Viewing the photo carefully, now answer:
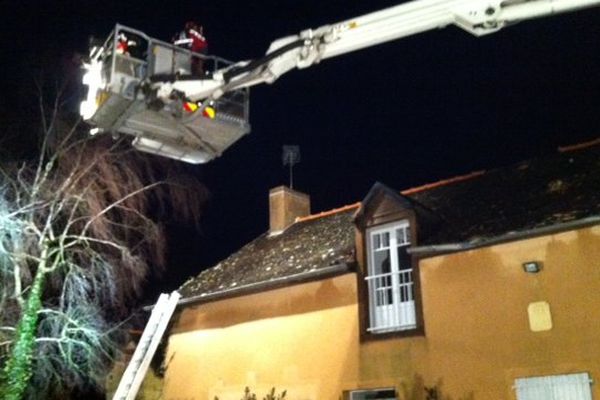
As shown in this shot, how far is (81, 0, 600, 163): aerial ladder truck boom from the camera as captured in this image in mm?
8148

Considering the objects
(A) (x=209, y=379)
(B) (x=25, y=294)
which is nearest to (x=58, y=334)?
(B) (x=25, y=294)

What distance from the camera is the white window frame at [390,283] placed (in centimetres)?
1516

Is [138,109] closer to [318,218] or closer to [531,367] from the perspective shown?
[531,367]

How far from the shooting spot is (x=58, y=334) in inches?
692

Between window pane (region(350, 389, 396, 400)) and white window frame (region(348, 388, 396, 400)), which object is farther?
window pane (region(350, 389, 396, 400))

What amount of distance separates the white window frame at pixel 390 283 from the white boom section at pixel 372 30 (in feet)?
23.0

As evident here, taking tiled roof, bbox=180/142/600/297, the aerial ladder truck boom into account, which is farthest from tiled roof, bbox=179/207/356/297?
the aerial ladder truck boom

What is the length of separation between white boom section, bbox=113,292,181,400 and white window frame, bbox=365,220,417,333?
4.79m

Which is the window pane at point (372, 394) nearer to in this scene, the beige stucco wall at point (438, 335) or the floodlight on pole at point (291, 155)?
the beige stucco wall at point (438, 335)

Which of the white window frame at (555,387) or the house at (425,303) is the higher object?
the house at (425,303)

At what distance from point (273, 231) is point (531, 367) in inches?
417

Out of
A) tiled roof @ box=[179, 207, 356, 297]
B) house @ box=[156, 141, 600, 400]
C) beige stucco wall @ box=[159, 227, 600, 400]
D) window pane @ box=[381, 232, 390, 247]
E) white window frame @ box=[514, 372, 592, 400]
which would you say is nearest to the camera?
white window frame @ box=[514, 372, 592, 400]

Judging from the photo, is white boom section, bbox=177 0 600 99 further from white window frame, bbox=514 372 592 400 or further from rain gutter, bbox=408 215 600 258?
white window frame, bbox=514 372 592 400

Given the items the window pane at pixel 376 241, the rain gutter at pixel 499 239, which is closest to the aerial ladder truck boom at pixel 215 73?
the rain gutter at pixel 499 239
